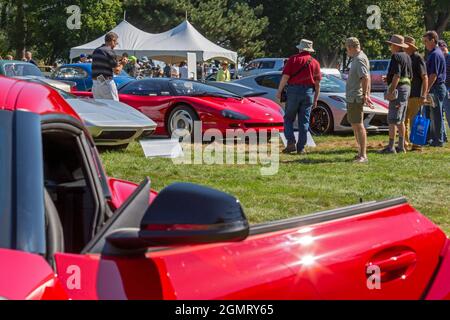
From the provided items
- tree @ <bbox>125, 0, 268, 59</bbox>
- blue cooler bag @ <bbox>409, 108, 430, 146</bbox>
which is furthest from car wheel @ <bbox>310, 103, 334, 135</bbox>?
tree @ <bbox>125, 0, 268, 59</bbox>

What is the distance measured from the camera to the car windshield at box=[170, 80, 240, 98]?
1277 cm

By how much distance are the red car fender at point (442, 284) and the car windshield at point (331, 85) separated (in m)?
12.0

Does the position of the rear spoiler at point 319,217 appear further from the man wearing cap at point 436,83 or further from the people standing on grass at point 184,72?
the people standing on grass at point 184,72

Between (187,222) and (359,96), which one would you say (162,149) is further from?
(187,222)

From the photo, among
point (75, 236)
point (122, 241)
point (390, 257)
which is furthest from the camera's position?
point (75, 236)

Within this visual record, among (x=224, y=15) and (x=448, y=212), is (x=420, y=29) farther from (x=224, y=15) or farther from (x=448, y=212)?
(x=448, y=212)

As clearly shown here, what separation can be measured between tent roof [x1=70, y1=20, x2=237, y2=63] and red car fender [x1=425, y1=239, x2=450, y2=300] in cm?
2678

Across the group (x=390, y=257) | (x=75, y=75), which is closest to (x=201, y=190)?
(x=390, y=257)

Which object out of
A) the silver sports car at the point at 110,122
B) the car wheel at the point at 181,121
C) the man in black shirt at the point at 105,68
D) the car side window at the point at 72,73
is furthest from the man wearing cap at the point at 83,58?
the silver sports car at the point at 110,122

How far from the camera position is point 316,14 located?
51.8 metres

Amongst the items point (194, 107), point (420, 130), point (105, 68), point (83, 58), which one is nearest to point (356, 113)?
point (420, 130)

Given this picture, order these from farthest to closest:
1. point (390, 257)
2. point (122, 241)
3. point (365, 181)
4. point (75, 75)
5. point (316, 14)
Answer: point (316, 14), point (75, 75), point (365, 181), point (390, 257), point (122, 241)

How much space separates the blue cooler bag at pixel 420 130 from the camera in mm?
11594

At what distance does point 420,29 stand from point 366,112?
43.5 m
